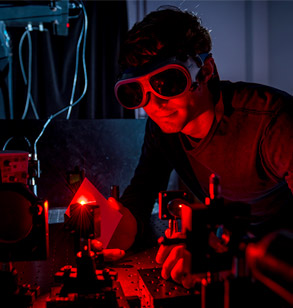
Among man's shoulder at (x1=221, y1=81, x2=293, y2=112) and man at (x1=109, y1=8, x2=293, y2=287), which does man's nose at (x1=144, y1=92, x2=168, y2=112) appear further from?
man's shoulder at (x1=221, y1=81, x2=293, y2=112)

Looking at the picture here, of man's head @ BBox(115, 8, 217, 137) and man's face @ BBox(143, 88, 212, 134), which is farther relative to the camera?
man's face @ BBox(143, 88, 212, 134)

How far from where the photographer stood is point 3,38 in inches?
84.3

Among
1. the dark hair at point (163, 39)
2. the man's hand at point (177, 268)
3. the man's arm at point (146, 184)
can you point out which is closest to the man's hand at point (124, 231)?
the man's arm at point (146, 184)

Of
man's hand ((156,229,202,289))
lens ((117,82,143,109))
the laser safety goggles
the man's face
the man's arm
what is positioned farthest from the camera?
the man's arm

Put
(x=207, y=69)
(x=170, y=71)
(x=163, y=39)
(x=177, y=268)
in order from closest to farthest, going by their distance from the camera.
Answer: (x=177, y=268) → (x=170, y=71) → (x=163, y=39) → (x=207, y=69)

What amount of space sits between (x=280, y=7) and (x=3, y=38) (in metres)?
2.56

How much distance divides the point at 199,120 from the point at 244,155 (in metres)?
0.24

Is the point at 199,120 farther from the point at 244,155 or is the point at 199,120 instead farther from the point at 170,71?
the point at 170,71

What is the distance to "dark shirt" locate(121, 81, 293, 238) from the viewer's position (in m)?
1.20

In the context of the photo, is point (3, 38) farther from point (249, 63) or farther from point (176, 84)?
point (249, 63)

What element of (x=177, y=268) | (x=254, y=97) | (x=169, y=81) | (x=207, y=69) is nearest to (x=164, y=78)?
(x=169, y=81)

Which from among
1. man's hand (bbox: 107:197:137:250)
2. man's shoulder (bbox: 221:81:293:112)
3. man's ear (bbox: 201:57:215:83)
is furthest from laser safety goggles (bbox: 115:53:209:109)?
man's hand (bbox: 107:197:137:250)

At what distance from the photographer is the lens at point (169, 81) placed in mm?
1075

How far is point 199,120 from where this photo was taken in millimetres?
1410
